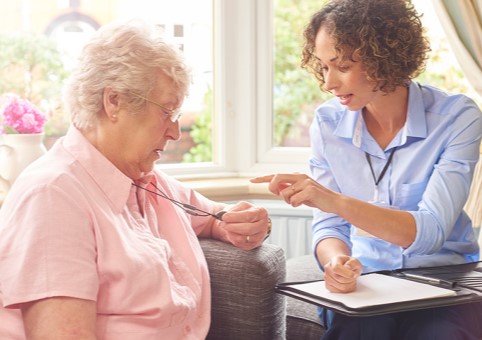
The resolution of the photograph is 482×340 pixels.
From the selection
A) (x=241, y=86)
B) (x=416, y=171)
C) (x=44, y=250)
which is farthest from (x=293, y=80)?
(x=44, y=250)

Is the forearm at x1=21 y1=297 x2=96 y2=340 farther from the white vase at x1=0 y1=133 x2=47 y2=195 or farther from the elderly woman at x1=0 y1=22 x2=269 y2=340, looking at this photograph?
the white vase at x1=0 y1=133 x2=47 y2=195

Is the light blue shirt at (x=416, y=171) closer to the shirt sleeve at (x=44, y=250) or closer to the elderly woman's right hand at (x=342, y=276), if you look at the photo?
the elderly woman's right hand at (x=342, y=276)

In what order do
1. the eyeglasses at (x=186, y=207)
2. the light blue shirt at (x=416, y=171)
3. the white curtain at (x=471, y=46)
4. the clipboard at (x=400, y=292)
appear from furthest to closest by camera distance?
the white curtain at (x=471, y=46) < the light blue shirt at (x=416, y=171) < the eyeglasses at (x=186, y=207) < the clipboard at (x=400, y=292)

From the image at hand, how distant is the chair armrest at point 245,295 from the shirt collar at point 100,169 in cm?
42

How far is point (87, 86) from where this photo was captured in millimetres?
1755

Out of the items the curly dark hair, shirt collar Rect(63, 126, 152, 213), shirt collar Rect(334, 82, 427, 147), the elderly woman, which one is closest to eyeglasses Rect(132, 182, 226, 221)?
the elderly woman

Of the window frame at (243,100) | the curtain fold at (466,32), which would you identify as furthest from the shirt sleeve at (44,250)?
the curtain fold at (466,32)

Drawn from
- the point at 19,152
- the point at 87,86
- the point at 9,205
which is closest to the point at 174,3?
the point at 19,152

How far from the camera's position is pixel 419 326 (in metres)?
1.90

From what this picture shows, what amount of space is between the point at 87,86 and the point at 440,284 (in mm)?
938

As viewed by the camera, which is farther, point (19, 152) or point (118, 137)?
point (19, 152)

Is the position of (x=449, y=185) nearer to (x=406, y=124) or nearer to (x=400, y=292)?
(x=406, y=124)

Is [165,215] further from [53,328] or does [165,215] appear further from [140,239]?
[53,328]

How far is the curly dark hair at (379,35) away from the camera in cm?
217
